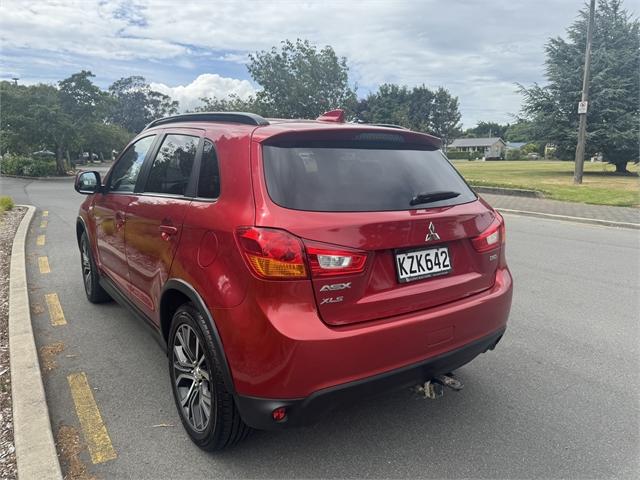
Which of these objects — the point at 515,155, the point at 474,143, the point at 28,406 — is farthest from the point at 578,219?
the point at 474,143

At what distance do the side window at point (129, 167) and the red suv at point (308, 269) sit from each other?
67cm

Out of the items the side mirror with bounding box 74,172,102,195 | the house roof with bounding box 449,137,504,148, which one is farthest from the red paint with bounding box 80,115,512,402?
the house roof with bounding box 449,137,504,148

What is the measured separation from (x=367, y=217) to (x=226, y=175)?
760mm

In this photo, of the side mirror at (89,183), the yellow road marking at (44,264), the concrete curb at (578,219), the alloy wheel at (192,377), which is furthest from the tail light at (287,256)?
the concrete curb at (578,219)

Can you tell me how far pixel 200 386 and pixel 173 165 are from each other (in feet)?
4.52

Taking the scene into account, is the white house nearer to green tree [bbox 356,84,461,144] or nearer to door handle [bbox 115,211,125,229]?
green tree [bbox 356,84,461,144]

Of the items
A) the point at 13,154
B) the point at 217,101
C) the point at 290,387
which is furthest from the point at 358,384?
the point at 217,101

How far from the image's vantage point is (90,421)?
2.87m

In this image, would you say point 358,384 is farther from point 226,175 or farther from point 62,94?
point 62,94

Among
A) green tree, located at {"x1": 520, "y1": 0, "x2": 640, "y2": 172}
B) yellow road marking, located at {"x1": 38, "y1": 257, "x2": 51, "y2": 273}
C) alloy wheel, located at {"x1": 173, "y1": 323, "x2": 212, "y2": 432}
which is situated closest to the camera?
alloy wheel, located at {"x1": 173, "y1": 323, "x2": 212, "y2": 432}

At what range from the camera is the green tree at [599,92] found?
22844 millimetres

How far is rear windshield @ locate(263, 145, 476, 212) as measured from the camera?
91.4 inches

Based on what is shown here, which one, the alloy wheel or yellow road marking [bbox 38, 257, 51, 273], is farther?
yellow road marking [bbox 38, 257, 51, 273]

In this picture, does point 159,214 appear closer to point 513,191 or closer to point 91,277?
point 91,277
